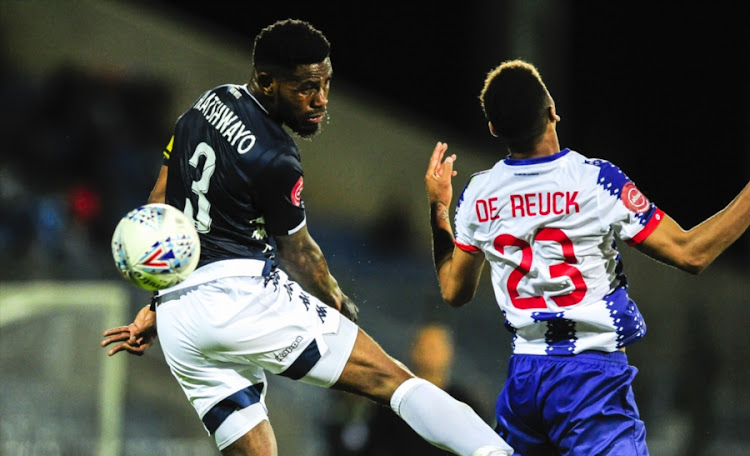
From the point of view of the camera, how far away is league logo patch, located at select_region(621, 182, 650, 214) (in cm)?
322

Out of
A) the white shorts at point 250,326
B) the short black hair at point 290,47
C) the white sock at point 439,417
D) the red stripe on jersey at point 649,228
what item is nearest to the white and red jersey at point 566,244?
the red stripe on jersey at point 649,228

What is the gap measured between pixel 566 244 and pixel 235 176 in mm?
1196

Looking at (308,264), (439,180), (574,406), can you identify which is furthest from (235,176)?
(574,406)

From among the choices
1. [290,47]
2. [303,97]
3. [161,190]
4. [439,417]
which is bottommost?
[439,417]

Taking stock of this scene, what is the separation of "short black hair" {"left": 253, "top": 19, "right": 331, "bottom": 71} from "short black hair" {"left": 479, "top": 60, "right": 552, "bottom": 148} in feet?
2.27

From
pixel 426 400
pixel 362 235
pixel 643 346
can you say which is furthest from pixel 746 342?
pixel 426 400

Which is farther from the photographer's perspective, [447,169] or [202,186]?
[447,169]

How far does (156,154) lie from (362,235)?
84.8 inches

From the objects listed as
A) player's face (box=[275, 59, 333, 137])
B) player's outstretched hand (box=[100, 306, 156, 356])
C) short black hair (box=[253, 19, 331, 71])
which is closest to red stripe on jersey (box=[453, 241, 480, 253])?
player's face (box=[275, 59, 333, 137])

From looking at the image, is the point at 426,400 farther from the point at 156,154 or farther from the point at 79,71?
the point at 79,71

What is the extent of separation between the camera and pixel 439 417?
11.7ft

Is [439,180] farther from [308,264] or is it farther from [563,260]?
[563,260]

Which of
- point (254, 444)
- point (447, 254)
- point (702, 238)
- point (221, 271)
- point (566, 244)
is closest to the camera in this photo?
point (702, 238)

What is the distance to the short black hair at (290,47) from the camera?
3.70 m
